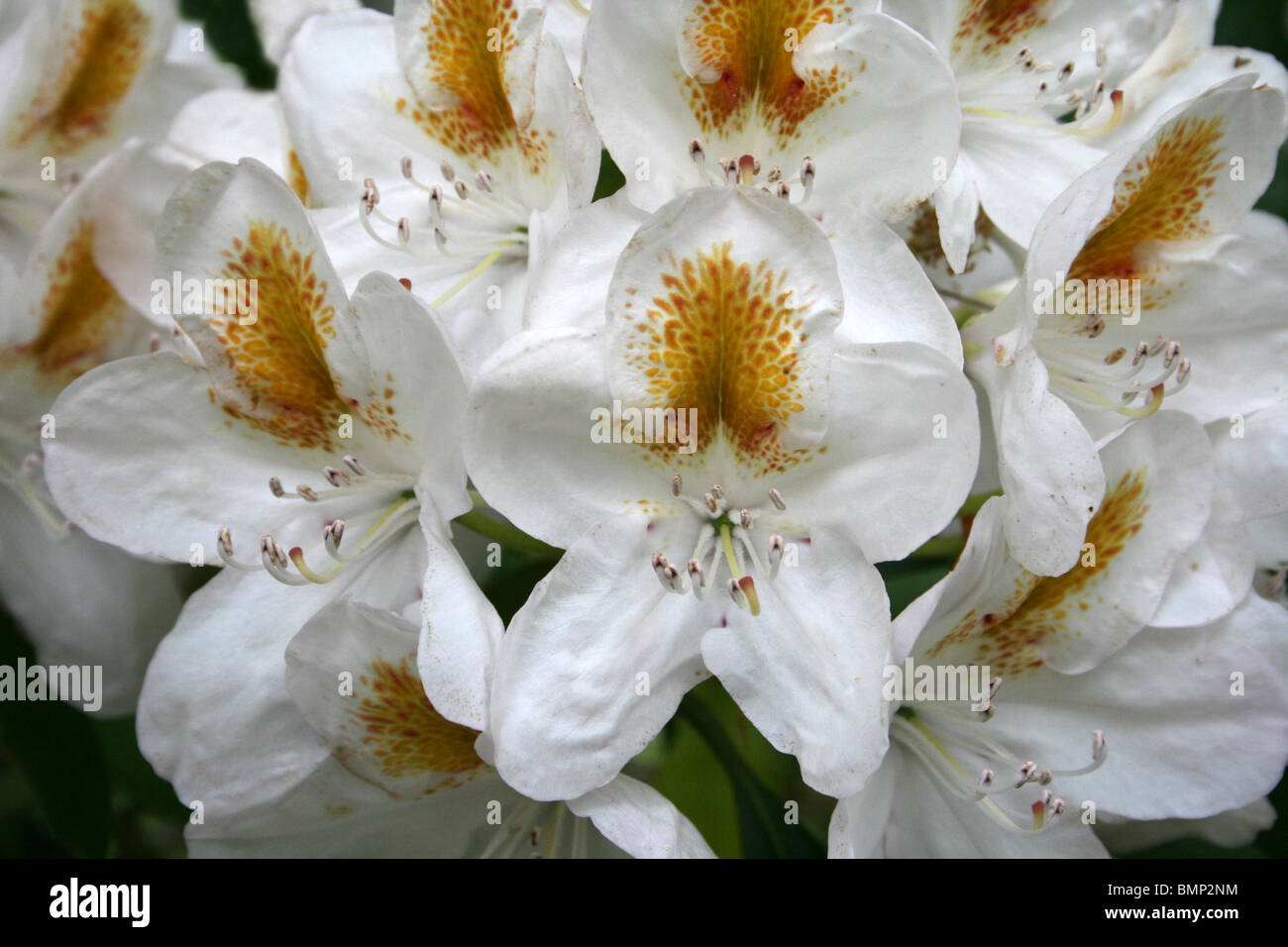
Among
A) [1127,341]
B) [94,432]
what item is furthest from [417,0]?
[1127,341]

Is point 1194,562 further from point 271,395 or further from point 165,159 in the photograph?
point 165,159

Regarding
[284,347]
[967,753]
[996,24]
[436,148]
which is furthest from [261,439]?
[996,24]

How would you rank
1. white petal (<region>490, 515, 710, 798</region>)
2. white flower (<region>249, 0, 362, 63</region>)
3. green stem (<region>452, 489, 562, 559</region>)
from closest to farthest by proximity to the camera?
white petal (<region>490, 515, 710, 798</region>)
green stem (<region>452, 489, 562, 559</region>)
white flower (<region>249, 0, 362, 63</region>)

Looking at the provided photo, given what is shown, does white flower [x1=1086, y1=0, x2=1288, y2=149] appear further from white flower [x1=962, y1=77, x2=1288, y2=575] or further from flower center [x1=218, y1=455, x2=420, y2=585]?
flower center [x1=218, y1=455, x2=420, y2=585]

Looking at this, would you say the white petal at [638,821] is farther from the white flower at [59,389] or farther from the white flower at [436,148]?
the white flower at [59,389]

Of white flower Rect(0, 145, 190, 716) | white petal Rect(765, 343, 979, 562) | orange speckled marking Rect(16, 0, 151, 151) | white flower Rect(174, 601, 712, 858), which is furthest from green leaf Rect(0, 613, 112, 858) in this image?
white petal Rect(765, 343, 979, 562)

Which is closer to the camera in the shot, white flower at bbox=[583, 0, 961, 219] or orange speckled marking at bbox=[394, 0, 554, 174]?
white flower at bbox=[583, 0, 961, 219]

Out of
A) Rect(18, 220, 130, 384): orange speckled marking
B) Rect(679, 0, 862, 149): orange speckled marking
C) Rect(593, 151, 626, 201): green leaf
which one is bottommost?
Rect(18, 220, 130, 384): orange speckled marking
